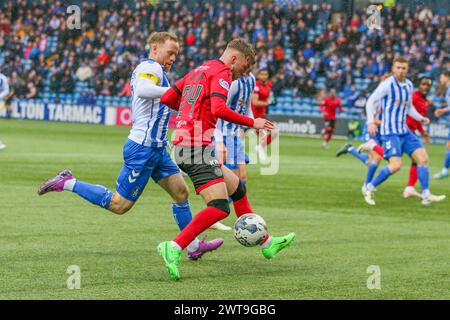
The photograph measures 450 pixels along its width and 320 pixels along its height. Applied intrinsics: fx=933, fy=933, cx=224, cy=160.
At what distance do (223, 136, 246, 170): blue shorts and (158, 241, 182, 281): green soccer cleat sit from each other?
202 inches

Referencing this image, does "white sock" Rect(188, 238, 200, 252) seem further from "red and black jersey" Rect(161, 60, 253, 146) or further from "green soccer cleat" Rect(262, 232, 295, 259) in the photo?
"red and black jersey" Rect(161, 60, 253, 146)

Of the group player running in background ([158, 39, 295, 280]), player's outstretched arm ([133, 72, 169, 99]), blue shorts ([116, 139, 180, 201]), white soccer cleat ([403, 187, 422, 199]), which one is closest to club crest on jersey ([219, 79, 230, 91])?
player running in background ([158, 39, 295, 280])

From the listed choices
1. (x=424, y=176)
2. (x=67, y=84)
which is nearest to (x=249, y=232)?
(x=424, y=176)

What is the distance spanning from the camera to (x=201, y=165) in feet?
26.8

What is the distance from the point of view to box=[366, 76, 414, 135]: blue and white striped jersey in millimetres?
14938

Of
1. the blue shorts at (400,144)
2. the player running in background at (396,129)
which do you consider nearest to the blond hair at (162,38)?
the player running in background at (396,129)

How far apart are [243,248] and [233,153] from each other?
333cm

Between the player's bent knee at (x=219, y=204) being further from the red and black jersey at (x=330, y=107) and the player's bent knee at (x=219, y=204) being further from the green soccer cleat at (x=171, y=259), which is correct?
the red and black jersey at (x=330, y=107)

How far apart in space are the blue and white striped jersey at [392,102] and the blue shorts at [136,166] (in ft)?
21.6

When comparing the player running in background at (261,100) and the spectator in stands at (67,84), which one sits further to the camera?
the spectator in stands at (67,84)

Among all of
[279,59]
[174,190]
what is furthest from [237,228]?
[279,59]

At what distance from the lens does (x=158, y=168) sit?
9.12 m

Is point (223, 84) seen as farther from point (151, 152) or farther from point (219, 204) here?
point (151, 152)

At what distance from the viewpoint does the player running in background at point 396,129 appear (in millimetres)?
14918
